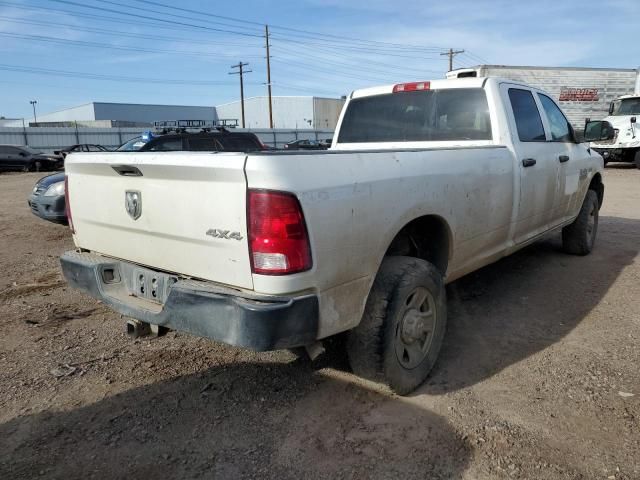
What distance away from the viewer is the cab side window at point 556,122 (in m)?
4.94

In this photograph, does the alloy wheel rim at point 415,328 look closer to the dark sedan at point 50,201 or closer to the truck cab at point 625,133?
the dark sedan at point 50,201

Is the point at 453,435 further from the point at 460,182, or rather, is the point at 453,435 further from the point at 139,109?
the point at 139,109

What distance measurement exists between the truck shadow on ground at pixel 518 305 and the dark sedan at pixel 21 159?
26.1m

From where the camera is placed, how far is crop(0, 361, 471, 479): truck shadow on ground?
7.96 feet

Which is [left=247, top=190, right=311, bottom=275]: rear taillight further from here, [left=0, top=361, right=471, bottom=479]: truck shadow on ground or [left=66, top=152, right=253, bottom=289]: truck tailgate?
[left=0, top=361, right=471, bottom=479]: truck shadow on ground

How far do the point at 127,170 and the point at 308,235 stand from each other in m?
1.15

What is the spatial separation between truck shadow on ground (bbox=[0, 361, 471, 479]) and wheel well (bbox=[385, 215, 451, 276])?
3.08 ft

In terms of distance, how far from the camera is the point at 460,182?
3303mm

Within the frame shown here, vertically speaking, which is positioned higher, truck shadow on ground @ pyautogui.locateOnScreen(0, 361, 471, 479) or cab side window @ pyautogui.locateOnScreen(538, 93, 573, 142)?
cab side window @ pyautogui.locateOnScreen(538, 93, 573, 142)

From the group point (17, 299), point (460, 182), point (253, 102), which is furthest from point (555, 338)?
point (253, 102)

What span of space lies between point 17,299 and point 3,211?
277 inches

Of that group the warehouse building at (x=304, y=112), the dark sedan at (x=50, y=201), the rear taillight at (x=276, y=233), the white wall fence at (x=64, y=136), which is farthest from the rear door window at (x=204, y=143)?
the warehouse building at (x=304, y=112)

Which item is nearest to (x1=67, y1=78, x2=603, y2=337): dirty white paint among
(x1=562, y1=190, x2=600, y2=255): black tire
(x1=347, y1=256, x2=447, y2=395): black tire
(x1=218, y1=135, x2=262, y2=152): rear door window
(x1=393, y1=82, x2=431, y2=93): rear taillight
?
(x1=347, y1=256, x2=447, y2=395): black tire

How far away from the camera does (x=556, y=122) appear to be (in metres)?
5.13
